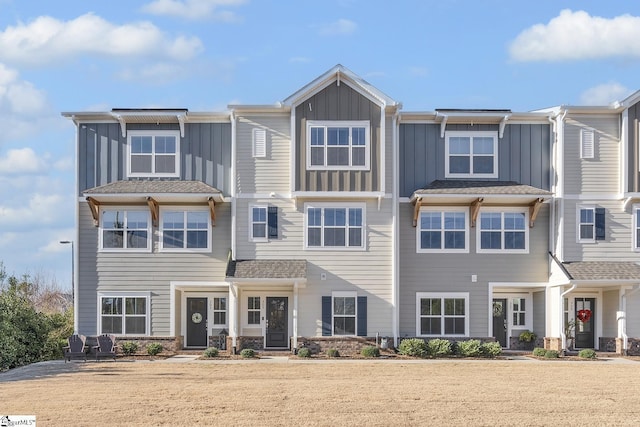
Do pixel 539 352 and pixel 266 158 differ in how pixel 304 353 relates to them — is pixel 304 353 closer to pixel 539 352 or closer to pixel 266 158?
pixel 266 158

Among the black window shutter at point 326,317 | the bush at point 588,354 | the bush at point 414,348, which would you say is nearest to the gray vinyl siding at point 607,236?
the bush at point 588,354

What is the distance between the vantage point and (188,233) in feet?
91.2

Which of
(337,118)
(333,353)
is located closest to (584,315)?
(333,353)

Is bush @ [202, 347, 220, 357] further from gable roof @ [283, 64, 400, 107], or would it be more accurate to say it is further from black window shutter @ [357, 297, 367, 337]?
gable roof @ [283, 64, 400, 107]

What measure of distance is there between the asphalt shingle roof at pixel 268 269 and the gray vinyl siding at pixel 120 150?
379cm

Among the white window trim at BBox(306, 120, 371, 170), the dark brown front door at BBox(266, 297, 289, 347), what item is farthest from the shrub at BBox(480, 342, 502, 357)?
the white window trim at BBox(306, 120, 371, 170)

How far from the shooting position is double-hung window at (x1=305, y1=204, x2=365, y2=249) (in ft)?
89.6

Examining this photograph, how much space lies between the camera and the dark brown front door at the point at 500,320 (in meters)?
28.9

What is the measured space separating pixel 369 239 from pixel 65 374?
11.1 m

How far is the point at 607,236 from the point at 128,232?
17.2 metres

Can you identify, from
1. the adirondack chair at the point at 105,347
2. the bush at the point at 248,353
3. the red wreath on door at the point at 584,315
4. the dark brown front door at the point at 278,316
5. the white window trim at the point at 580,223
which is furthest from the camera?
the dark brown front door at the point at 278,316

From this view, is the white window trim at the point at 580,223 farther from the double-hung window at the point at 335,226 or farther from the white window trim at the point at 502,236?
the double-hung window at the point at 335,226

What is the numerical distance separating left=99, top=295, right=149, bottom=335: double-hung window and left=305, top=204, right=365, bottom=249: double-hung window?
21.1ft

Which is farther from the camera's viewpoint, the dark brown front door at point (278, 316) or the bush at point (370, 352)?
the dark brown front door at point (278, 316)
